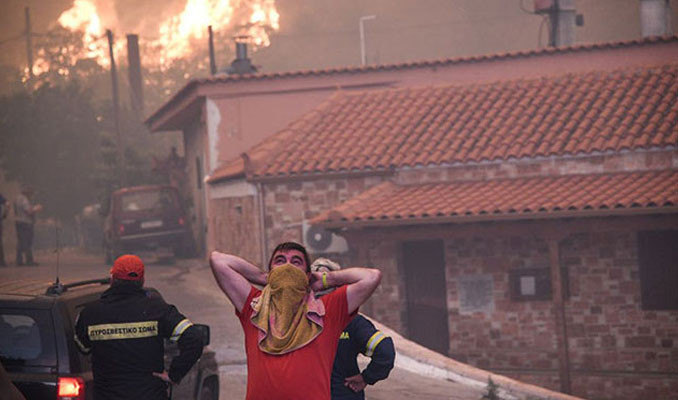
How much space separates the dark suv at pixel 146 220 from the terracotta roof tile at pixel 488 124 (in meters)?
4.41

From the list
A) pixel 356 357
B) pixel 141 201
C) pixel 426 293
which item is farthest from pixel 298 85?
pixel 356 357

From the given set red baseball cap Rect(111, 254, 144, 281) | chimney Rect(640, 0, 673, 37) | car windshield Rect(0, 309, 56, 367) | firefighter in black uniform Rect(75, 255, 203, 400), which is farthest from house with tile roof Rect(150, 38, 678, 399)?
red baseball cap Rect(111, 254, 144, 281)

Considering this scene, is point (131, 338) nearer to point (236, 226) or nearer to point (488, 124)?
point (488, 124)

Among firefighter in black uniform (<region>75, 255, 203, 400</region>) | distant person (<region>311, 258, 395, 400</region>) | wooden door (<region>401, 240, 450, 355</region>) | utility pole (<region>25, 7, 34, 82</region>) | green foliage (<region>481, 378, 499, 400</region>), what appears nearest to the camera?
distant person (<region>311, 258, 395, 400</region>)

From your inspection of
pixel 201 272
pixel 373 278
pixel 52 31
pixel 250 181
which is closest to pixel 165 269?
pixel 201 272

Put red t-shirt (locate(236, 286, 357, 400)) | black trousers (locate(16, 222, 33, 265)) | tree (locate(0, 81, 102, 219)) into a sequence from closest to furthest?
red t-shirt (locate(236, 286, 357, 400)), black trousers (locate(16, 222, 33, 265)), tree (locate(0, 81, 102, 219))

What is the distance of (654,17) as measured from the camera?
28531mm

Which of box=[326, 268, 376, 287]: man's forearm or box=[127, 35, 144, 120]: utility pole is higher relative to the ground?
box=[127, 35, 144, 120]: utility pole

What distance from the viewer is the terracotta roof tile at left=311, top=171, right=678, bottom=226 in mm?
17062

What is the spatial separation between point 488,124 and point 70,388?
1508 centimetres

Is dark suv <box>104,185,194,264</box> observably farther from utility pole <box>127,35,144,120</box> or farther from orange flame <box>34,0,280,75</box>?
orange flame <box>34,0,280,75</box>

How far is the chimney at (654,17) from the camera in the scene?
1119 inches

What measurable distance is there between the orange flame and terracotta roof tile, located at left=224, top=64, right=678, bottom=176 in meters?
38.6

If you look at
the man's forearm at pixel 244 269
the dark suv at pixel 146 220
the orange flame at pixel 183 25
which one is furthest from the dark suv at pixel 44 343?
the orange flame at pixel 183 25
